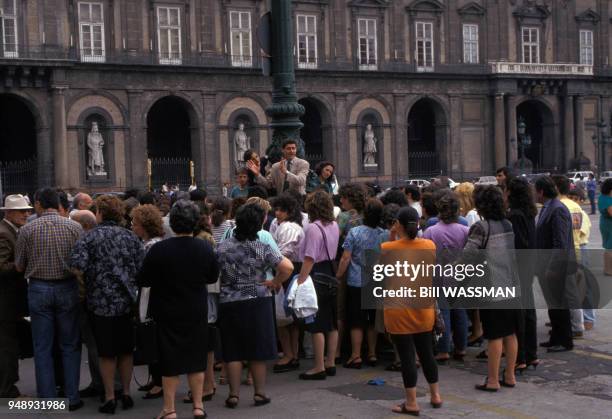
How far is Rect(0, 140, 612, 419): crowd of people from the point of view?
8570 millimetres

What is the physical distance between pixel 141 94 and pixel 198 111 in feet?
9.33

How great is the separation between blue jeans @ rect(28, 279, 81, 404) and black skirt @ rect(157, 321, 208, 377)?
3.98 ft

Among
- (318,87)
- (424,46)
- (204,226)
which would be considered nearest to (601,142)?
(424,46)

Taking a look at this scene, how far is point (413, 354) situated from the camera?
8.62 metres

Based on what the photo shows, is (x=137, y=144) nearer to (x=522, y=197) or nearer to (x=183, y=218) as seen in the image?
(x=522, y=197)

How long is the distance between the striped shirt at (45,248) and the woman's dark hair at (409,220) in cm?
326

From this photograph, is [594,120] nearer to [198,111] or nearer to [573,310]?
[198,111]

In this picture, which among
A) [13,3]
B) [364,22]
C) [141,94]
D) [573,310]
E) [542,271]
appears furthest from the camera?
[364,22]

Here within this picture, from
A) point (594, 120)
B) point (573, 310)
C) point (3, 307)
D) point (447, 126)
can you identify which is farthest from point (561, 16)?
point (3, 307)

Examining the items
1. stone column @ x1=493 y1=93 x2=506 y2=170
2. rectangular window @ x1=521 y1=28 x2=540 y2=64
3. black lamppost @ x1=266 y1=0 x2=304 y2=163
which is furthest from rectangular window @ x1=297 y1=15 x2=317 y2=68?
black lamppost @ x1=266 y1=0 x2=304 y2=163

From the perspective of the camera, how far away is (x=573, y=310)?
11.9 metres

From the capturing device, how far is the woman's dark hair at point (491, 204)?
383 inches

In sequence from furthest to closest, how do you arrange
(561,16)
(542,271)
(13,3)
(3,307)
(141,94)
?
(561,16) < (141,94) < (13,3) < (542,271) < (3,307)

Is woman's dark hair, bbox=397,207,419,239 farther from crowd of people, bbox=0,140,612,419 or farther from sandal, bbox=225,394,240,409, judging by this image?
sandal, bbox=225,394,240,409
